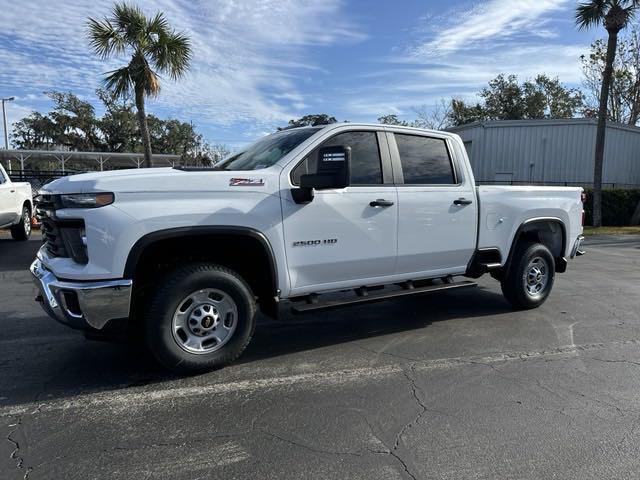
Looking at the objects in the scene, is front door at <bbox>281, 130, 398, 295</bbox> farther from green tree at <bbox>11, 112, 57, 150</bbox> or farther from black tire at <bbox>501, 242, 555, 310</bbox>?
green tree at <bbox>11, 112, 57, 150</bbox>

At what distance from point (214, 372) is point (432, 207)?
2.68m

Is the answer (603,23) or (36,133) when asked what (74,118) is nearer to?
(36,133)

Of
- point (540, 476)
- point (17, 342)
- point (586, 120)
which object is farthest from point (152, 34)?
point (586, 120)

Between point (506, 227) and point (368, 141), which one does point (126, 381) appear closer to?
point (368, 141)

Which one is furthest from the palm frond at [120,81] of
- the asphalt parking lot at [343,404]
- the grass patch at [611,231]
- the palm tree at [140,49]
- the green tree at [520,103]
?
the green tree at [520,103]

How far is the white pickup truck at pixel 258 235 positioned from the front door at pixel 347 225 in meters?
0.01

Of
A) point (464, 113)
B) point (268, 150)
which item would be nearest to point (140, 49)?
point (268, 150)

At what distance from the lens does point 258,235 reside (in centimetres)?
416

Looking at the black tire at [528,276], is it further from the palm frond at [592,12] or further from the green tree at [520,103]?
the green tree at [520,103]

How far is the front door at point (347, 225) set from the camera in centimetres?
441

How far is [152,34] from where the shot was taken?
14.2 m

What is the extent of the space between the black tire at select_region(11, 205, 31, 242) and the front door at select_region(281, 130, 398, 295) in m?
9.89

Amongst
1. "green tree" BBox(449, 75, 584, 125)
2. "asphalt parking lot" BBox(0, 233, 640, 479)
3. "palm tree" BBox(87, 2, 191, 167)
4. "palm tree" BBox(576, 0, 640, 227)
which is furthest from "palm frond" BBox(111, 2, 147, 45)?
"green tree" BBox(449, 75, 584, 125)

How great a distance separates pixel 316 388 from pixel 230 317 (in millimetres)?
919
